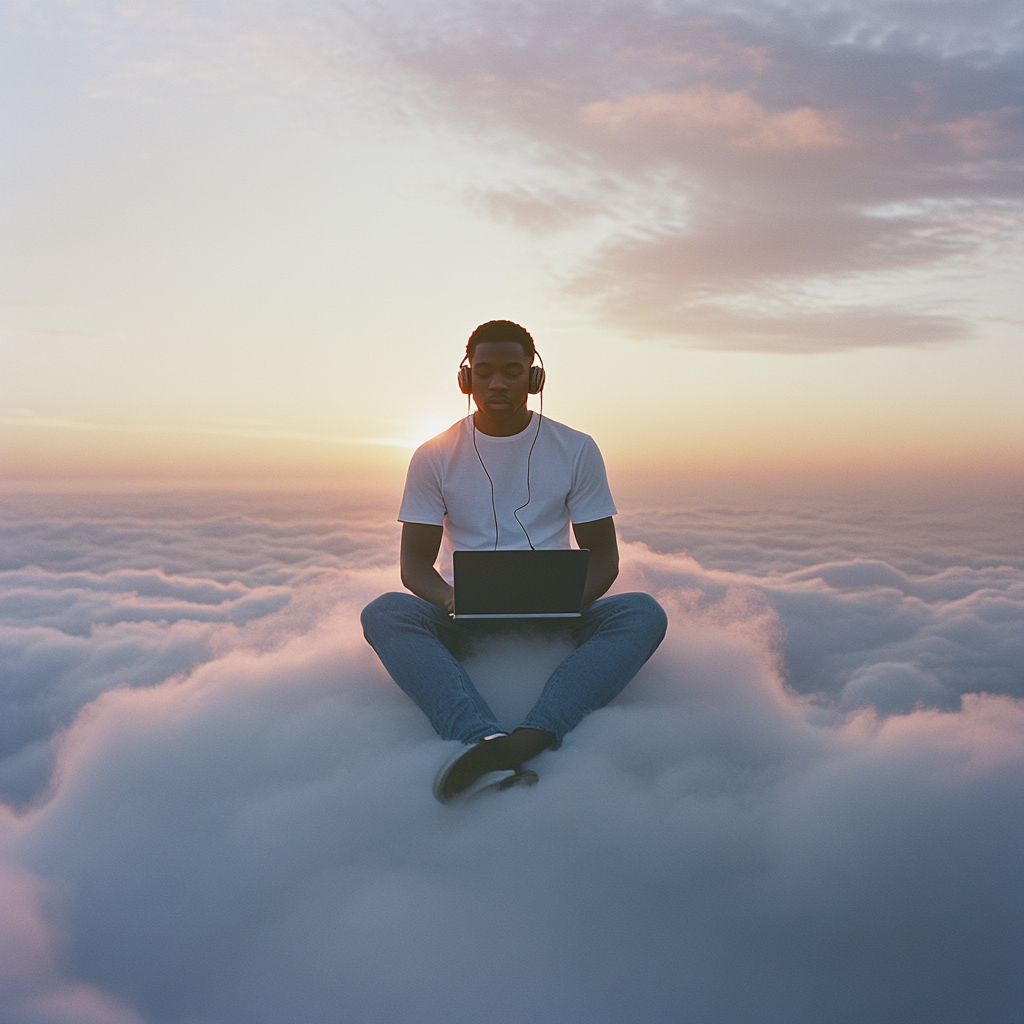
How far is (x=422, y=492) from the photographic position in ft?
8.18

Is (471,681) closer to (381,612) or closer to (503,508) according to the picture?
(381,612)

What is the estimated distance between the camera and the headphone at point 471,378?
8.18 feet

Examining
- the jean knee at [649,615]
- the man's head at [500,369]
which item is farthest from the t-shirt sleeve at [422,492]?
the jean knee at [649,615]

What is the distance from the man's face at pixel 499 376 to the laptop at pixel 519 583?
74 centimetres

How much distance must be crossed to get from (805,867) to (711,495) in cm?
A: 4127

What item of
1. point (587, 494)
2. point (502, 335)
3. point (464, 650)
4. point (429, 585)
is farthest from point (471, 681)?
point (502, 335)

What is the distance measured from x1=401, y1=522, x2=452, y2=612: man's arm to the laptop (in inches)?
14.1

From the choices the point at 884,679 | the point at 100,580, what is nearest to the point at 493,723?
the point at 884,679

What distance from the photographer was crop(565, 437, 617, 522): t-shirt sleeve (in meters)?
2.50

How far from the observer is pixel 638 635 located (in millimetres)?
2162

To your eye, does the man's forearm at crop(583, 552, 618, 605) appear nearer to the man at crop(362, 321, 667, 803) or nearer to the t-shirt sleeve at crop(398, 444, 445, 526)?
the man at crop(362, 321, 667, 803)

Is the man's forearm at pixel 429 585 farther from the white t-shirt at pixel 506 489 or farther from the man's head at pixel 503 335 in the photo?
the man's head at pixel 503 335

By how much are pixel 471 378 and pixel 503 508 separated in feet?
1.72

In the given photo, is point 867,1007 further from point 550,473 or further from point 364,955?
point 550,473
